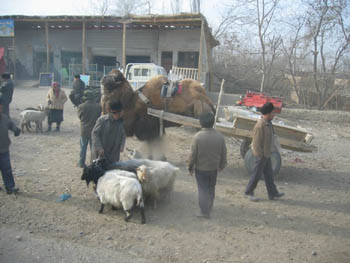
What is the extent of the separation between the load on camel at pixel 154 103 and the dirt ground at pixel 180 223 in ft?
3.93

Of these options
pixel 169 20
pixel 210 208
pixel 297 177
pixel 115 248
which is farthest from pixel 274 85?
pixel 115 248

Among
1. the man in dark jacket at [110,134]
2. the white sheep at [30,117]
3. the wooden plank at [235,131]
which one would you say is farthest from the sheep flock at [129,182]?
the white sheep at [30,117]

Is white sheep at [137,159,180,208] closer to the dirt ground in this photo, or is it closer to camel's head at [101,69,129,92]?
the dirt ground

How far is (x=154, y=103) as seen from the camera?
683cm

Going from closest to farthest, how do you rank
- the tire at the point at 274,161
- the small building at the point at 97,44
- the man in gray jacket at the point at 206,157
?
the man in gray jacket at the point at 206,157 → the tire at the point at 274,161 → the small building at the point at 97,44

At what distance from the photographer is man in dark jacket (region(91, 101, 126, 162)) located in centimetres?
477

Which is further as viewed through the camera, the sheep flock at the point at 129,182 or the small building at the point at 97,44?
the small building at the point at 97,44

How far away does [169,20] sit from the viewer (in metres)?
18.6

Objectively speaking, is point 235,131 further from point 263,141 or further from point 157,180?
point 157,180

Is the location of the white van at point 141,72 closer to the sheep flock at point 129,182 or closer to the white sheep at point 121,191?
the sheep flock at point 129,182

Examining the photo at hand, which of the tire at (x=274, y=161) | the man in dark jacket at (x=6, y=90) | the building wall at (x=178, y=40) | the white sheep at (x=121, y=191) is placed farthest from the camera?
the building wall at (x=178, y=40)

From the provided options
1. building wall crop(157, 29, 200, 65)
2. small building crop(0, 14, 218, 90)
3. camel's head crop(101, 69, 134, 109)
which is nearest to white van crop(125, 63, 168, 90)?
small building crop(0, 14, 218, 90)

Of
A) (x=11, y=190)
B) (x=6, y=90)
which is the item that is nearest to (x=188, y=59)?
(x=6, y=90)

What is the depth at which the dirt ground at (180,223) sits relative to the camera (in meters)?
3.64
